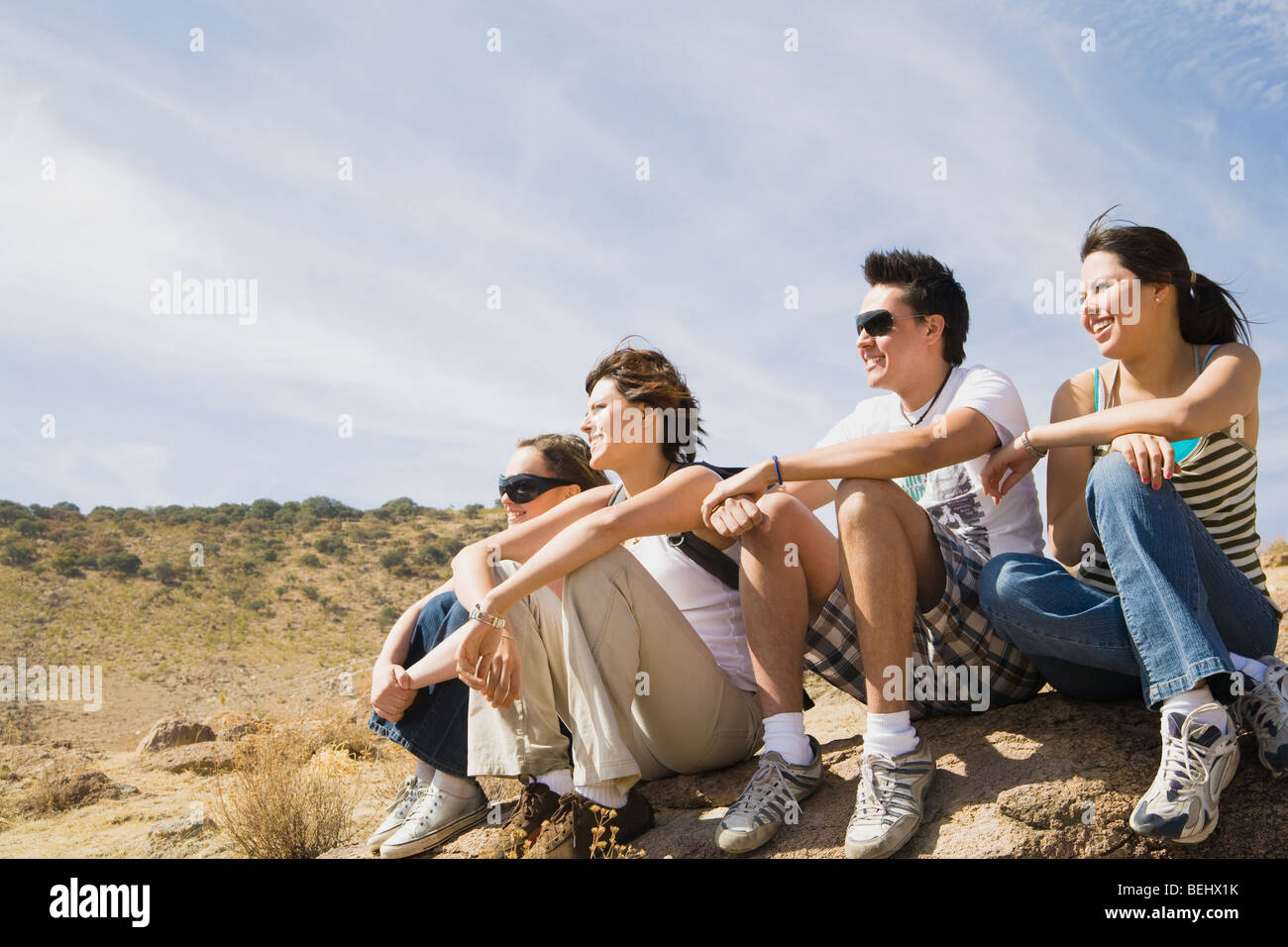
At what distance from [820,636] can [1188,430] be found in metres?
1.33

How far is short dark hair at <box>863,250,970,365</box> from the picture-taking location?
12.0ft

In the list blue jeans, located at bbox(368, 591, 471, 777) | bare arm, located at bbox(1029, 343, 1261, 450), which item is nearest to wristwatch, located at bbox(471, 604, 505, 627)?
blue jeans, located at bbox(368, 591, 471, 777)

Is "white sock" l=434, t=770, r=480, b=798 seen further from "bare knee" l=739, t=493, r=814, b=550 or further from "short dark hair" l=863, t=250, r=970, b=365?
"short dark hair" l=863, t=250, r=970, b=365

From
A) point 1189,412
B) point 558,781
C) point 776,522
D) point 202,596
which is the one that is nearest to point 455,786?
point 558,781

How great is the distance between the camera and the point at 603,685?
3.21m

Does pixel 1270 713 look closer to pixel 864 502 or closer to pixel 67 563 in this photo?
pixel 864 502

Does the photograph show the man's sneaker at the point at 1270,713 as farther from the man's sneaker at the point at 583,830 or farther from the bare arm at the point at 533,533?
the bare arm at the point at 533,533

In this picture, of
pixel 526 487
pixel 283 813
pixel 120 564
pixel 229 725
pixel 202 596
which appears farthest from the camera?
pixel 120 564

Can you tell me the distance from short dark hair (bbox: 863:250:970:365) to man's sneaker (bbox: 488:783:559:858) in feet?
6.98

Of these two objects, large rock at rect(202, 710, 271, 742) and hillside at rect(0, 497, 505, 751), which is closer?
large rock at rect(202, 710, 271, 742)

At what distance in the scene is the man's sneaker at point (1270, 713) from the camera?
276 centimetres

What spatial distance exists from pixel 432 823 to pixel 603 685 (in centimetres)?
84

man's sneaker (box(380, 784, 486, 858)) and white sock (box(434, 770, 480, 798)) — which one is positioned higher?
white sock (box(434, 770, 480, 798))

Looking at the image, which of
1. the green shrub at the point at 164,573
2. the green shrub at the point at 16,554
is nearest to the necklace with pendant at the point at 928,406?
the green shrub at the point at 164,573
